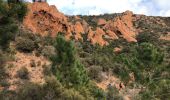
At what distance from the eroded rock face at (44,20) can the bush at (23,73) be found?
71.0 ft

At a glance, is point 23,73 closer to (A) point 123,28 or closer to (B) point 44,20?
(B) point 44,20

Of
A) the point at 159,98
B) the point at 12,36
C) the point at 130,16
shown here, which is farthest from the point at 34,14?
the point at 130,16

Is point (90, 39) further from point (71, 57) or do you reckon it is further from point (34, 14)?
point (71, 57)

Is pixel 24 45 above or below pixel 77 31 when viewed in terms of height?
below

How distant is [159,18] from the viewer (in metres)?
158

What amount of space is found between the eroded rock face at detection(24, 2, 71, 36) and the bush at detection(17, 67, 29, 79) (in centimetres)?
2164

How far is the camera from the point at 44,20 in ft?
228

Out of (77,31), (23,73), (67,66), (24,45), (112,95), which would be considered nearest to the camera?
(67,66)

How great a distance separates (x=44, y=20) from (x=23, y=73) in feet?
91.4

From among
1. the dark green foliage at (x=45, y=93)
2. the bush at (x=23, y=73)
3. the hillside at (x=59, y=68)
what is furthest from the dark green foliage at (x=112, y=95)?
the dark green foliage at (x=45, y=93)

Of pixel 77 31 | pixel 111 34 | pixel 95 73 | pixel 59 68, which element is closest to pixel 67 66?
pixel 59 68

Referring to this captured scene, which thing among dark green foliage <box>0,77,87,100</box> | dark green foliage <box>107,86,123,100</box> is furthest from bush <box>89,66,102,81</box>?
dark green foliage <box>0,77,87,100</box>

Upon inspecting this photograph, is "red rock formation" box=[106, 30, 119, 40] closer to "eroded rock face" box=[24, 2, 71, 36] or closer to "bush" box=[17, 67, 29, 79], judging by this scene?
"eroded rock face" box=[24, 2, 71, 36]

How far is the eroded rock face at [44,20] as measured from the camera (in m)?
66.4
